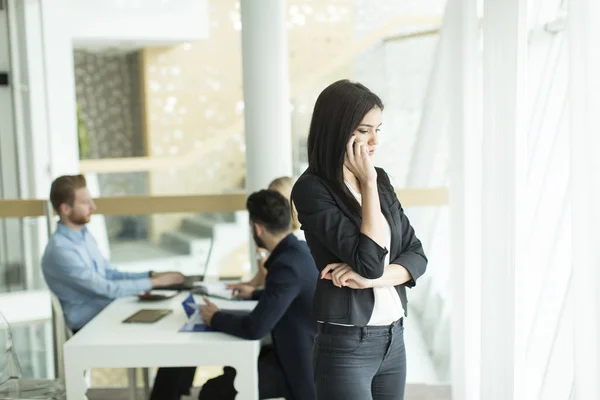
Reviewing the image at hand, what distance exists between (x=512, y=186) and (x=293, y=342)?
90 cm

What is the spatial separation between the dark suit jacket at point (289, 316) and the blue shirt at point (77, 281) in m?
0.71

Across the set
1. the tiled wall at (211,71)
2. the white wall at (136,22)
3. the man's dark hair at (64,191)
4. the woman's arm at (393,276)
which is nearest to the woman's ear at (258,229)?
the woman's arm at (393,276)

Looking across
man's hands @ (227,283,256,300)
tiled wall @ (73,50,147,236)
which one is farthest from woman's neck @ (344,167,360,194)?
tiled wall @ (73,50,147,236)

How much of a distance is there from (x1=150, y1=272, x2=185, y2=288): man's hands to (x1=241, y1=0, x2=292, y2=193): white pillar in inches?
30.2

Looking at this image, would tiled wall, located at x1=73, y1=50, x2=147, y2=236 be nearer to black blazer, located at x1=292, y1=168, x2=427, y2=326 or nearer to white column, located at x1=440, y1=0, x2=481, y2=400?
white column, located at x1=440, y1=0, x2=481, y2=400

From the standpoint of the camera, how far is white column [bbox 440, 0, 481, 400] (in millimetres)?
2766

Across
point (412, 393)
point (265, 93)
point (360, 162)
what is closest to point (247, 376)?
point (360, 162)

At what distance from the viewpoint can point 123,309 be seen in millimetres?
2701

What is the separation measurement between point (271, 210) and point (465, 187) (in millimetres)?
904

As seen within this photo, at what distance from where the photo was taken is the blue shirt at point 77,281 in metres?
2.78

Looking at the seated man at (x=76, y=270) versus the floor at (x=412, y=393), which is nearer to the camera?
the seated man at (x=76, y=270)

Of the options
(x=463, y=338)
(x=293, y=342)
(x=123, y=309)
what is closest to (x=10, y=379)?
(x=123, y=309)

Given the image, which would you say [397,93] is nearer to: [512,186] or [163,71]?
[163,71]

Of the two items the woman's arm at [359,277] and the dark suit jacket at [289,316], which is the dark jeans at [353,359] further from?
the dark suit jacket at [289,316]
